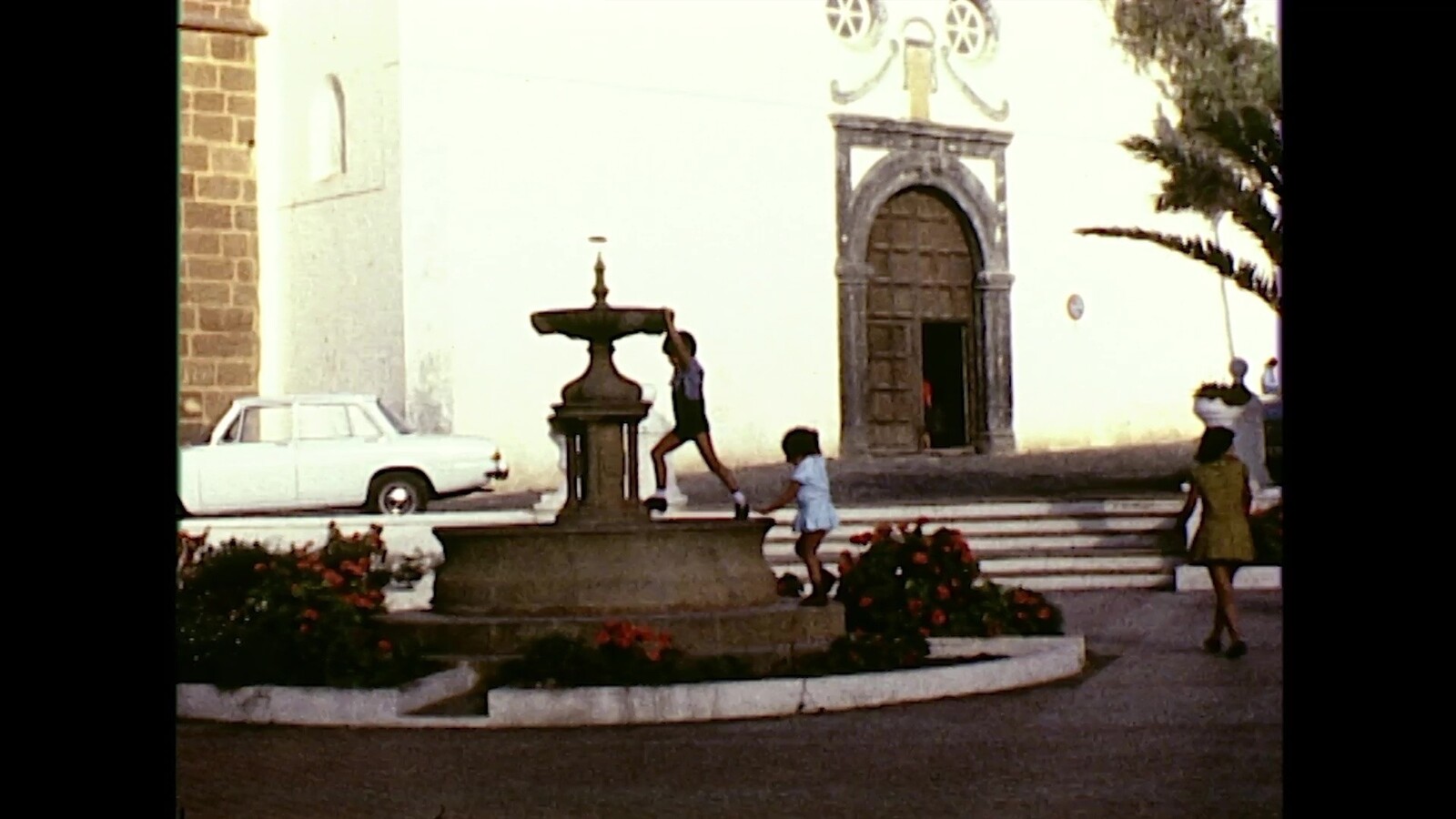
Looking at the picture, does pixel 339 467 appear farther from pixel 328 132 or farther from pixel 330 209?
pixel 328 132

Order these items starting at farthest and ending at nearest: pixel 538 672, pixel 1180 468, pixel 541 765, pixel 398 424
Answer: pixel 1180 468, pixel 398 424, pixel 538 672, pixel 541 765

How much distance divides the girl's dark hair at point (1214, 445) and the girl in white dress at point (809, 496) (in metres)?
2.08

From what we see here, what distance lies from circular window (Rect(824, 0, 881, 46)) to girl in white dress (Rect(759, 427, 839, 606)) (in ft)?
38.5

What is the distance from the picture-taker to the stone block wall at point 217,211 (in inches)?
814

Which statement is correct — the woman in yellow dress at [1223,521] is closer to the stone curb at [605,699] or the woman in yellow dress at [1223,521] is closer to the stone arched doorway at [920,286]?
the stone curb at [605,699]

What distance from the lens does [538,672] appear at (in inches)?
365

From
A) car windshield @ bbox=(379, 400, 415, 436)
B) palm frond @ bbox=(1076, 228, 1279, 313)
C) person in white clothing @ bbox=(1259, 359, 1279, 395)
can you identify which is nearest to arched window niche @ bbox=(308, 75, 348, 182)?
car windshield @ bbox=(379, 400, 415, 436)

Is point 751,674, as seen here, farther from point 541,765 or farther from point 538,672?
point 541,765

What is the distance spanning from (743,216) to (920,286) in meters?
3.54

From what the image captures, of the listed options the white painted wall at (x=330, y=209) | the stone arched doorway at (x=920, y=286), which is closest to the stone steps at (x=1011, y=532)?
the white painted wall at (x=330, y=209)

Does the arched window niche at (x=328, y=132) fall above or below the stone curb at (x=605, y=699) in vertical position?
above

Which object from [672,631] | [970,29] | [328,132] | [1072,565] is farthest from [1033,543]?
[970,29]
